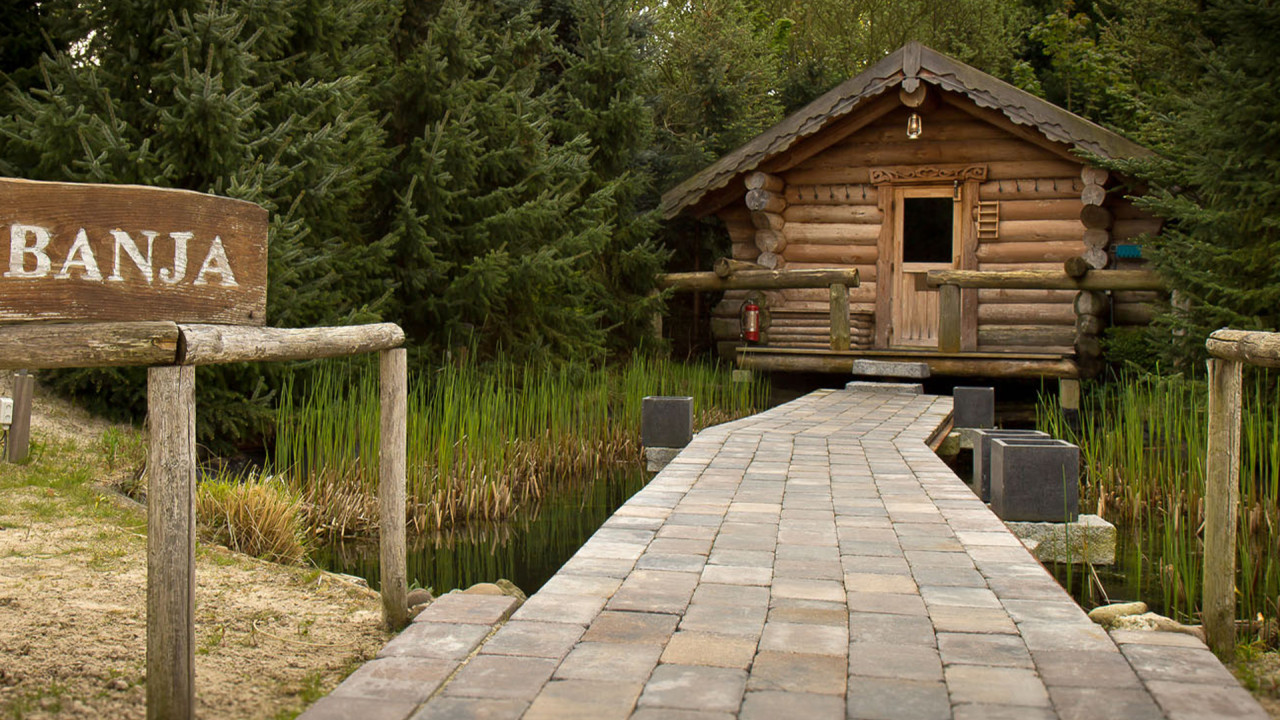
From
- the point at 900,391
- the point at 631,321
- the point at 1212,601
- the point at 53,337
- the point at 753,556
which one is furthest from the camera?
the point at 631,321

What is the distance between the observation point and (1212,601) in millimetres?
3895

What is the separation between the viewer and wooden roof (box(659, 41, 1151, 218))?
13.0 m

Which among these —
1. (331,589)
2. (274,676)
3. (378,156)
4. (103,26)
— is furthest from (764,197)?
(274,676)

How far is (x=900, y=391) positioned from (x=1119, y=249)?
3724 millimetres

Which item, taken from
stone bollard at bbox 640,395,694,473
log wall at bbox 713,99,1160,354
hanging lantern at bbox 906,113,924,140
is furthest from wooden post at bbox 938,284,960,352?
stone bollard at bbox 640,395,694,473

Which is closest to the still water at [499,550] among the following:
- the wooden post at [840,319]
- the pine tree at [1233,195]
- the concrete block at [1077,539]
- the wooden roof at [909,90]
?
the concrete block at [1077,539]

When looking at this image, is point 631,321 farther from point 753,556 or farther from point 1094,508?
point 753,556

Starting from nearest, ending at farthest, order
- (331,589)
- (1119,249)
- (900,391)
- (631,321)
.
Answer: (331,589), (900,391), (1119,249), (631,321)

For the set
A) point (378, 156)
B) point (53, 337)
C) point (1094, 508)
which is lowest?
point (1094, 508)

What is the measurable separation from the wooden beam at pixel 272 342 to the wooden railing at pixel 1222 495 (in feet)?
9.52

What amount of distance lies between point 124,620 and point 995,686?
118 inches

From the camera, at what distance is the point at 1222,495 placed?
3.90 metres

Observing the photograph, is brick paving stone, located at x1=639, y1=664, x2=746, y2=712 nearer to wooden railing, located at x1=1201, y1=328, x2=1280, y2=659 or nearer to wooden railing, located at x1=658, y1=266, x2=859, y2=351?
wooden railing, located at x1=1201, y1=328, x2=1280, y2=659

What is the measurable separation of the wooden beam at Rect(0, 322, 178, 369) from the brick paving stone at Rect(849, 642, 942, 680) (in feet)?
6.46
